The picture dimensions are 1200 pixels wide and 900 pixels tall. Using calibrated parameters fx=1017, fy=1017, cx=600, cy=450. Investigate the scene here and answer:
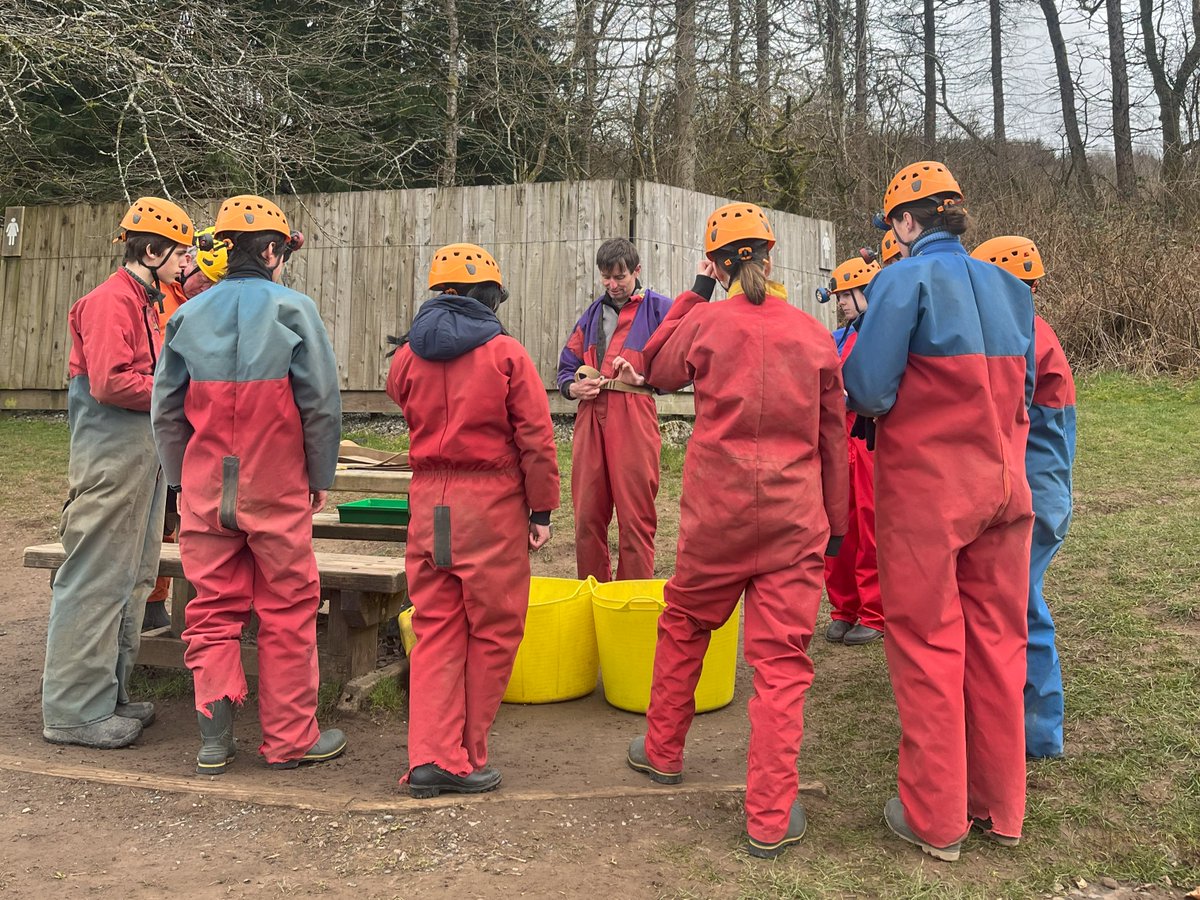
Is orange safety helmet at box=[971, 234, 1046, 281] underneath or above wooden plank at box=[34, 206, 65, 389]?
underneath

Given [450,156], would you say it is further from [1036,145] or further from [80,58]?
[1036,145]

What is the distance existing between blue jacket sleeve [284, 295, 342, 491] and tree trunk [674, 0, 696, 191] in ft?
37.7

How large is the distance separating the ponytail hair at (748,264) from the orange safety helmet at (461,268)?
85 cm

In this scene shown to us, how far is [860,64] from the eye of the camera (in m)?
20.2

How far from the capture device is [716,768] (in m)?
4.06

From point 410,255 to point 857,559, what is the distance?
7.75m

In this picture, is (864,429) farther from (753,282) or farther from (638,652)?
(638,652)

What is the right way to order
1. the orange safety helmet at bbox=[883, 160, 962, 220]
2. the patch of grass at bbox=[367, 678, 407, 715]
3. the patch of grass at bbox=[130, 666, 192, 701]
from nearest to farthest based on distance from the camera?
the orange safety helmet at bbox=[883, 160, 962, 220], the patch of grass at bbox=[367, 678, 407, 715], the patch of grass at bbox=[130, 666, 192, 701]

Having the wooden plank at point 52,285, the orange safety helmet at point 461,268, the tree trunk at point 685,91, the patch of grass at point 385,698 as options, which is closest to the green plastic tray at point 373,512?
the patch of grass at point 385,698

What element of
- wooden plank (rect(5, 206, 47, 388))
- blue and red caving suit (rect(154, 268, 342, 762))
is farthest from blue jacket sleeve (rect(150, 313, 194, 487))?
wooden plank (rect(5, 206, 47, 388))

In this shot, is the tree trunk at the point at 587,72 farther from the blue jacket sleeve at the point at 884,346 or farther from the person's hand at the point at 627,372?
the blue jacket sleeve at the point at 884,346

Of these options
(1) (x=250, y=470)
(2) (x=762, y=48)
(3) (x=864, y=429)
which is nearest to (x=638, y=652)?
(3) (x=864, y=429)

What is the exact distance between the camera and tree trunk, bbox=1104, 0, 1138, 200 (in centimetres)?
1886

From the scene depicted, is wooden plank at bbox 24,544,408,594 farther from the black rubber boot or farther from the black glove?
the black glove
